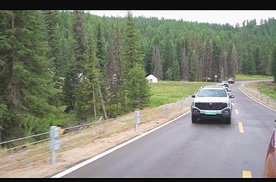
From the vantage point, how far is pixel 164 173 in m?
7.50

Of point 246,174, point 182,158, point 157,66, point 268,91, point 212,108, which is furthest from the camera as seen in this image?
point 157,66

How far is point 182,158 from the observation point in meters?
9.17

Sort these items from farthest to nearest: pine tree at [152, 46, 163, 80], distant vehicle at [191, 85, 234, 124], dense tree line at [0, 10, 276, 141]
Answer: pine tree at [152, 46, 163, 80], dense tree line at [0, 10, 276, 141], distant vehicle at [191, 85, 234, 124]

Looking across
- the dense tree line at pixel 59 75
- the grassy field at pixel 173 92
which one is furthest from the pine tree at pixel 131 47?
the grassy field at pixel 173 92

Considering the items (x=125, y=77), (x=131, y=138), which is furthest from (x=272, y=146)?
(x=125, y=77)

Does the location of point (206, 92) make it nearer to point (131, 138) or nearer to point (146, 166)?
point (131, 138)

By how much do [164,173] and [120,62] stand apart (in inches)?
1976

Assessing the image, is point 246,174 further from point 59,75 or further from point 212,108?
point 59,75

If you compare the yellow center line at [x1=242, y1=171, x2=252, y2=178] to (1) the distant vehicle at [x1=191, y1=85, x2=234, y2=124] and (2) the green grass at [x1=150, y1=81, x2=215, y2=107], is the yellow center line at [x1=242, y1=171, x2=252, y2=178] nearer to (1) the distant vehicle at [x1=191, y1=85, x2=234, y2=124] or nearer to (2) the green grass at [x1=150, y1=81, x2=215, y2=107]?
(1) the distant vehicle at [x1=191, y1=85, x2=234, y2=124]

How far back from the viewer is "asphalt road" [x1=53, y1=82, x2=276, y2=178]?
7512mm

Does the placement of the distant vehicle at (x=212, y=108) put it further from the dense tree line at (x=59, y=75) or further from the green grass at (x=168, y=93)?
the green grass at (x=168, y=93)

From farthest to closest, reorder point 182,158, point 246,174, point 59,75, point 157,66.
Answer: point 157,66 → point 59,75 → point 182,158 → point 246,174

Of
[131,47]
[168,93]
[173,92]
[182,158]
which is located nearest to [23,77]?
[182,158]

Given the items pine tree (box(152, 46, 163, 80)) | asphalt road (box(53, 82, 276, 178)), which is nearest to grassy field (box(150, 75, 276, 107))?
pine tree (box(152, 46, 163, 80))
